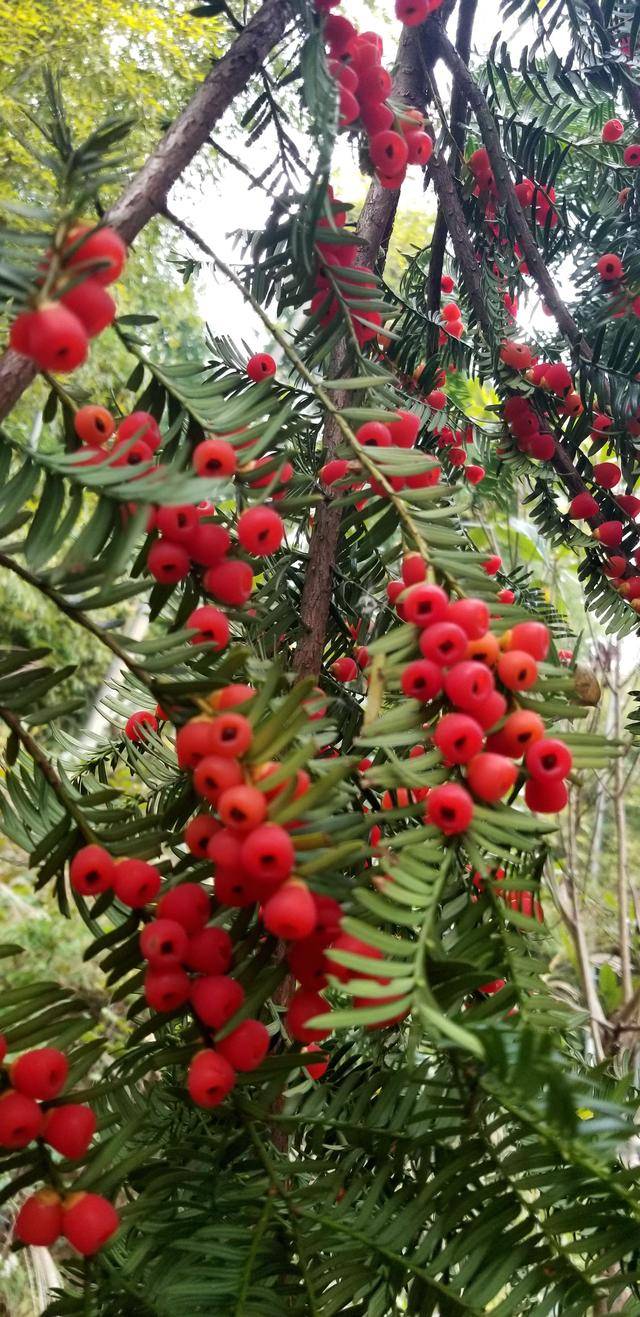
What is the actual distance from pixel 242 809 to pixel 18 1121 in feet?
0.38

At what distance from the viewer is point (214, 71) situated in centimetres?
34

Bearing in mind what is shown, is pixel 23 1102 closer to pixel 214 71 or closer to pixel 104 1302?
pixel 104 1302

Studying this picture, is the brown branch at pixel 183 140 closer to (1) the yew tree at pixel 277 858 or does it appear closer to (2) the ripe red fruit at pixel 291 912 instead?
(1) the yew tree at pixel 277 858

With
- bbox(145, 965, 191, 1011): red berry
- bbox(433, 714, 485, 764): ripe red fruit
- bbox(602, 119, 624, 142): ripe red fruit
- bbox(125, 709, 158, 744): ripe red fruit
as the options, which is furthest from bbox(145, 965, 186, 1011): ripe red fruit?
bbox(602, 119, 624, 142): ripe red fruit

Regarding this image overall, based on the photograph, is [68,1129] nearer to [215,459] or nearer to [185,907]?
[185,907]

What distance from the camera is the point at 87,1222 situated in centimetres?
26

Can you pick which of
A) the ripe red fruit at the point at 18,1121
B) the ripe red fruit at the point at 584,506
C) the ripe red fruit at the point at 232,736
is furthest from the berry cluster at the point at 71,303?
the ripe red fruit at the point at 584,506

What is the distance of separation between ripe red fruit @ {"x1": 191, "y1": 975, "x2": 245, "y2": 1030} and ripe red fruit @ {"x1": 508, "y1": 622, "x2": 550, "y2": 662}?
0.14 meters

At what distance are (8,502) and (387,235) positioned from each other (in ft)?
1.14

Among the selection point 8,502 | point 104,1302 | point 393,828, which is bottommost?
point 104,1302

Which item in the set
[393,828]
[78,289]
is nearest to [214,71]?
[78,289]

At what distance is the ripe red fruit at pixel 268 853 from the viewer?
23 cm

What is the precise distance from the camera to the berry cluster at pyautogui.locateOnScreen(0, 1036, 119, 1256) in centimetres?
26

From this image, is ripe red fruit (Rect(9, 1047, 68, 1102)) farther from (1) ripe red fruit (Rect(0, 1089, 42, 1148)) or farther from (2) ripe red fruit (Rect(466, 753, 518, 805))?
(2) ripe red fruit (Rect(466, 753, 518, 805))
